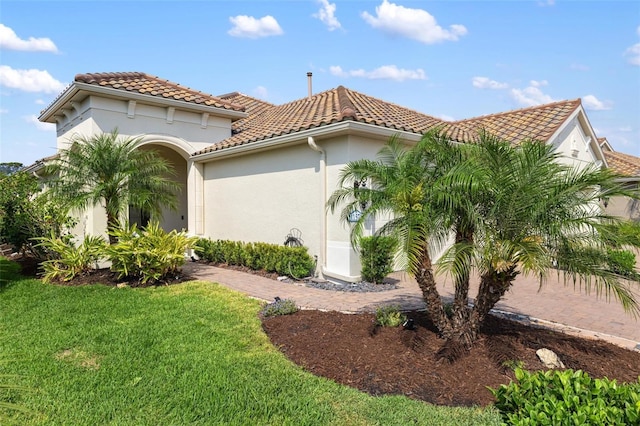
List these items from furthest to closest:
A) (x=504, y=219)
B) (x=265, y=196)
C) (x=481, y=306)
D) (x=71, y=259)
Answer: (x=265, y=196), (x=71, y=259), (x=481, y=306), (x=504, y=219)

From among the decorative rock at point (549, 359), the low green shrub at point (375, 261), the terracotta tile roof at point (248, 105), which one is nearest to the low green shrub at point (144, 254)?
the low green shrub at point (375, 261)

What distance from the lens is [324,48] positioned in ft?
40.2

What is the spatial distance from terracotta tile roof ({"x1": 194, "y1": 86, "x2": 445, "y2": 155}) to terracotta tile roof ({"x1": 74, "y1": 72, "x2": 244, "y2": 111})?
5.64ft

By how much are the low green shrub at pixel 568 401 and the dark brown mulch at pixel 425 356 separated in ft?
3.47

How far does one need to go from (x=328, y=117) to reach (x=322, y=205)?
2511mm

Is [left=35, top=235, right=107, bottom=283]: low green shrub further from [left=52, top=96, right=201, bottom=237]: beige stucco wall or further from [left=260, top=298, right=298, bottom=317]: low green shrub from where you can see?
[left=260, top=298, right=298, bottom=317]: low green shrub

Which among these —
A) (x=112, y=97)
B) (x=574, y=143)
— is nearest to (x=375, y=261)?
(x=112, y=97)

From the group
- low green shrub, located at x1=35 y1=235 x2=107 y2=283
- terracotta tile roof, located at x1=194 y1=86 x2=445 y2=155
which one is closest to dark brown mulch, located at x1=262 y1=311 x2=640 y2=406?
terracotta tile roof, located at x1=194 y1=86 x2=445 y2=155

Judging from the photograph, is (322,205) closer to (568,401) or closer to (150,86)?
(150,86)

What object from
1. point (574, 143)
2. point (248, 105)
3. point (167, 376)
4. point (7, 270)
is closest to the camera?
point (167, 376)

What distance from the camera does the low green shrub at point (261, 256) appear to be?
430 inches

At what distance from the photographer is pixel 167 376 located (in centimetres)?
474

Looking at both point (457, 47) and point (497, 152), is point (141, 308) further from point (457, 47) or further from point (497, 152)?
point (457, 47)

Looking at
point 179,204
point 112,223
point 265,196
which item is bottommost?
point 112,223
